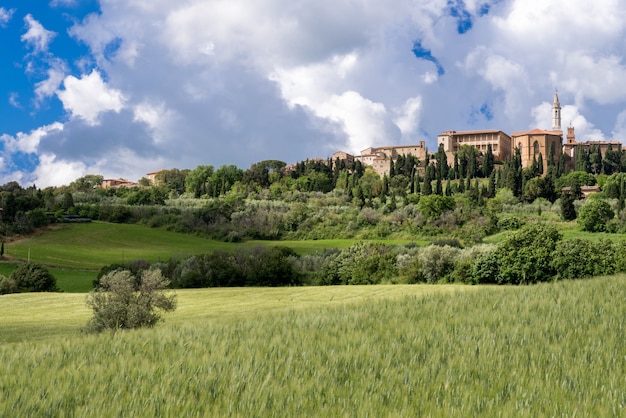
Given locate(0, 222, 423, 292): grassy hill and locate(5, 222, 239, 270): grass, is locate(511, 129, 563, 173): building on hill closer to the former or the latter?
locate(0, 222, 423, 292): grassy hill

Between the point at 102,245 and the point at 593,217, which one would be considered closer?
the point at 593,217

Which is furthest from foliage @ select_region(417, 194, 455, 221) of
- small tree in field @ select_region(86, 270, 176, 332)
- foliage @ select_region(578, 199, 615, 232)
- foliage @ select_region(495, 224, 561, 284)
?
small tree in field @ select_region(86, 270, 176, 332)

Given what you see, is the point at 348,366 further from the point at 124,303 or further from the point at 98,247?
the point at 98,247

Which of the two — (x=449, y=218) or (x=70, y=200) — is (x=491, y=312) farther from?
(x=70, y=200)

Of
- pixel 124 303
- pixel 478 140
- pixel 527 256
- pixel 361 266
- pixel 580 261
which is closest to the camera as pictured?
pixel 124 303

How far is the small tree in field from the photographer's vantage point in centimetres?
2741

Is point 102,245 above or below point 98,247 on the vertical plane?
above

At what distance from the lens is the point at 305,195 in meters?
131

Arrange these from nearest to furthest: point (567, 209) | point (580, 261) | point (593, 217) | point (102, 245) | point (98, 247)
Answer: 1. point (580, 261)
2. point (593, 217)
3. point (98, 247)
4. point (102, 245)
5. point (567, 209)

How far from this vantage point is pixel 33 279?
62031mm

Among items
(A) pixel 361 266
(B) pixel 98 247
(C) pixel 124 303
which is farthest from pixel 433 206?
(C) pixel 124 303

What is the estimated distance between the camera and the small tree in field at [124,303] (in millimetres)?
27406

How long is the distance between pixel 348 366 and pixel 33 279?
64280 millimetres

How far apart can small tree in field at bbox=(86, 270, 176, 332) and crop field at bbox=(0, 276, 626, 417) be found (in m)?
18.7
